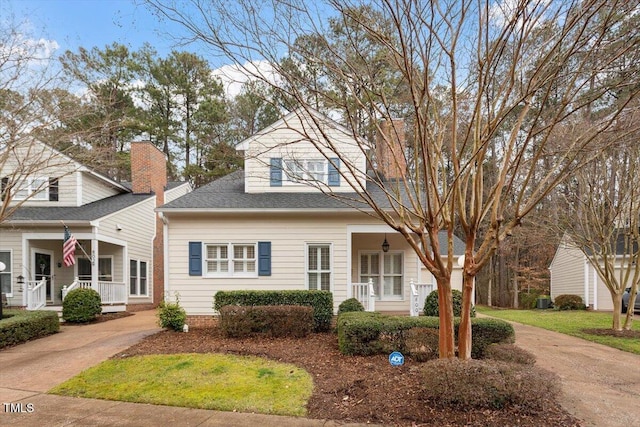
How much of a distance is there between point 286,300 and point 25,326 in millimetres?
5754

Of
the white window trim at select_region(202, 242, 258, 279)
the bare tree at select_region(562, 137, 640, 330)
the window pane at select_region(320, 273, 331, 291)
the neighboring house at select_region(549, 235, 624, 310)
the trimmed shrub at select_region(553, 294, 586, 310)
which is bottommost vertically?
the trimmed shrub at select_region(553, 294, 586, 310)

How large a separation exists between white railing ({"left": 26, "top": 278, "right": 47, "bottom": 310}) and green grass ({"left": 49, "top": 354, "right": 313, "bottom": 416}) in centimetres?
791

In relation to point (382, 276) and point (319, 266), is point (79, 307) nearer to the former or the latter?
point (319, 266)

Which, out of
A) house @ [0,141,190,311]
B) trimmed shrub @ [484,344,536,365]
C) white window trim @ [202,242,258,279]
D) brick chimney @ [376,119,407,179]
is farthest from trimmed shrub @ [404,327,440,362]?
house @ [0,141,190,311]

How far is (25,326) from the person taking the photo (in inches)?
359

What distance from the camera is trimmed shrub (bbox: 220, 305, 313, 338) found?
8789mm

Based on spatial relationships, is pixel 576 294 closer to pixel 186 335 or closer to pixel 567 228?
pixel 567 228

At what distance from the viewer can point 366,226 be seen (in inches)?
441

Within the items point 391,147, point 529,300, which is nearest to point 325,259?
point 391,147

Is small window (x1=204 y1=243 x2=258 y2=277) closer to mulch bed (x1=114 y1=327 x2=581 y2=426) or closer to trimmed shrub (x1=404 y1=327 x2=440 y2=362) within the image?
mulch bed (x1=114 y1=327 x2=581 y2=426)

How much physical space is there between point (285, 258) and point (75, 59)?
25.2 ft

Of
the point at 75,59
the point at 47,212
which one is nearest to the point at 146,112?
the point at 47,212

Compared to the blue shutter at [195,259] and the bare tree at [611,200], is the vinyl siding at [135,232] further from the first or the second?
the bare tree at [611,200]

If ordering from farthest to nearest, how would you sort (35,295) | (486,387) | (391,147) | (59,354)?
1. (35,295)
2. (59,354)
3. (391,147)
4. (486,387)
